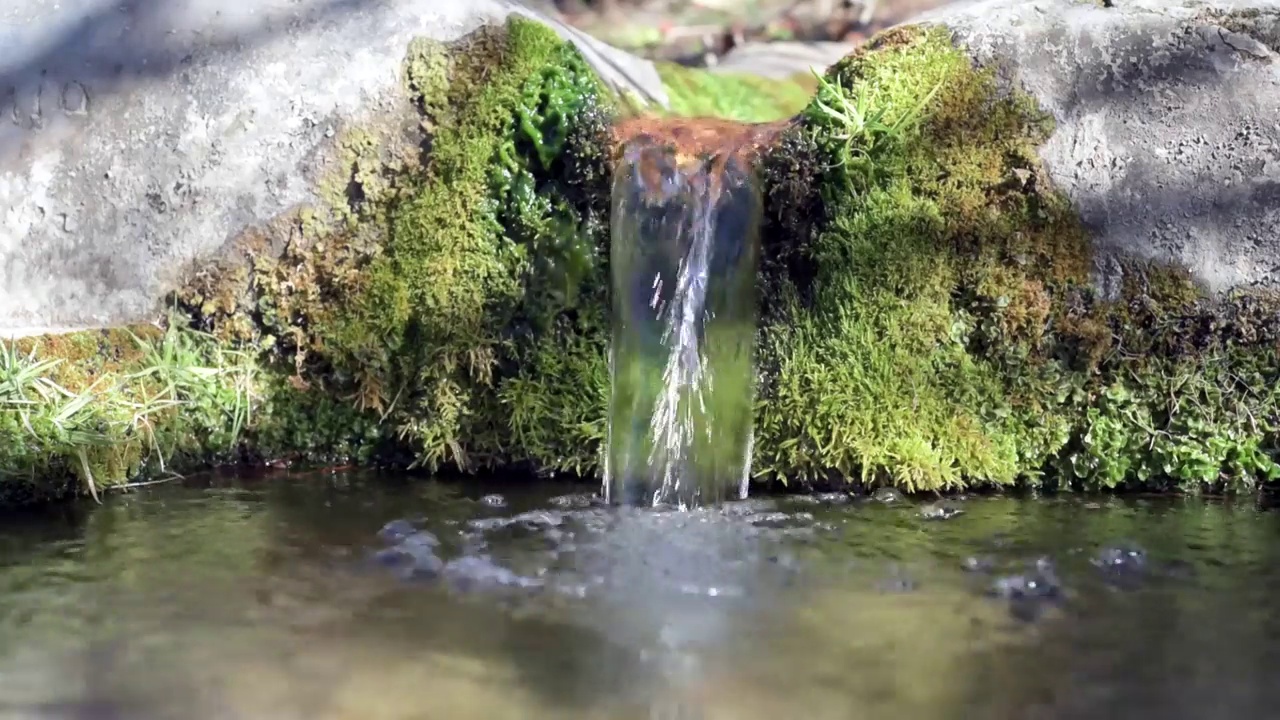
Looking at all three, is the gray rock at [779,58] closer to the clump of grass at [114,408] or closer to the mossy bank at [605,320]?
the mossy bank at [605,320]

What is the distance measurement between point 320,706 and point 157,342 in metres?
3.19

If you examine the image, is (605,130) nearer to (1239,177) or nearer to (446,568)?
(446,568)

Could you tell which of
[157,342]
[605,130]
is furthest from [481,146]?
[157,342]

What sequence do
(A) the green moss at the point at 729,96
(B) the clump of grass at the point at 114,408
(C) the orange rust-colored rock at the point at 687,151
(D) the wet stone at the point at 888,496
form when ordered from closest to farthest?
(B) the clump of grass at the point at 114,408 < (D) the wet stone at the point at 888,496 < (C) the orange rust-colored rock at the point at 687,151 < (A) the green moss at the point at 729,96

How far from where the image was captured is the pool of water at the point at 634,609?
309cm

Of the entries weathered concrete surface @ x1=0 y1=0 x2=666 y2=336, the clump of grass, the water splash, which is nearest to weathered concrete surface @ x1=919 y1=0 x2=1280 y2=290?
the water splash

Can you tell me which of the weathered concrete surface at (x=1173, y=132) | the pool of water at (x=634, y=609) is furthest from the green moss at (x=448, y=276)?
the weathered concrete surface at (x=1173, y=132)

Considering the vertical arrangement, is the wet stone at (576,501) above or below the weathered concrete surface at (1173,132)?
below

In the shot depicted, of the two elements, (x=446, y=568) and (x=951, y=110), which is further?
(x=951, y=110)

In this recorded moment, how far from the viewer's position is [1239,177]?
529 centimetres

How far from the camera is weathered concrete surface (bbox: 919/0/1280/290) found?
5.28 metres

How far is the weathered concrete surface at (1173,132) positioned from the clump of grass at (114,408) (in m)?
3.88

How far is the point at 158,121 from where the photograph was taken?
5.95 metres

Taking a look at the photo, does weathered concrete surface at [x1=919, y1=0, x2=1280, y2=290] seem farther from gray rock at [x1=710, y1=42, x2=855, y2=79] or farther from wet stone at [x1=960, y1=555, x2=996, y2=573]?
gray rock at [x1=710, y1=42, x2=855, y2=79]
